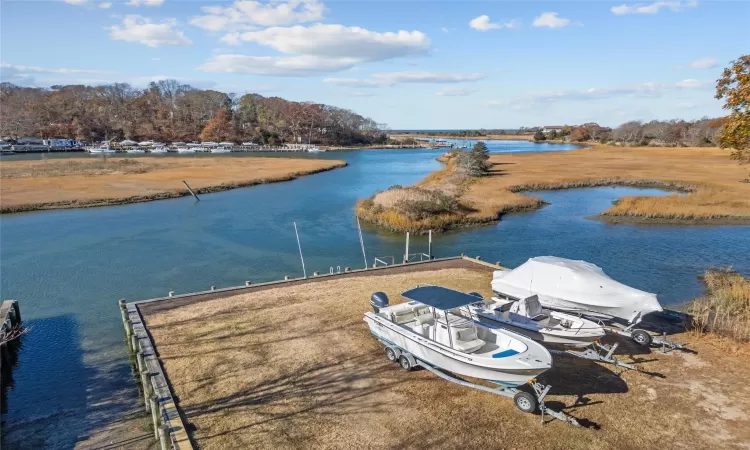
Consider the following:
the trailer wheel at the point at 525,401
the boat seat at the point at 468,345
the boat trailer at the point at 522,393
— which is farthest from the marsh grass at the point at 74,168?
the trailer wheel at the point at 525,401

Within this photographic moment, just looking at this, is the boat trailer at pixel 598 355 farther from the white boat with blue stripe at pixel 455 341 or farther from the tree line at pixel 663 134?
the tree line at pixel 663 134

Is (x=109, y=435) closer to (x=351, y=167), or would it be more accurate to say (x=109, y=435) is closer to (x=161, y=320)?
(x=161, y=320)

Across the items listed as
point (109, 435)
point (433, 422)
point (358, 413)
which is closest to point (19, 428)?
point (109, 435)

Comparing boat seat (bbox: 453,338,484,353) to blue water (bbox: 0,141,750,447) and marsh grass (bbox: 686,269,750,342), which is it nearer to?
marsh grass (bbox: 686,269,750,342)

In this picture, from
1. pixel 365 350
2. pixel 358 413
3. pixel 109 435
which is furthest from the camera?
pixel 365 350

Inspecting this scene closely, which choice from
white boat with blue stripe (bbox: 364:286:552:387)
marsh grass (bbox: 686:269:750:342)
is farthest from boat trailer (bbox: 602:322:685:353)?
white boat with blue stripe (bbox: 364:286:552:387)
